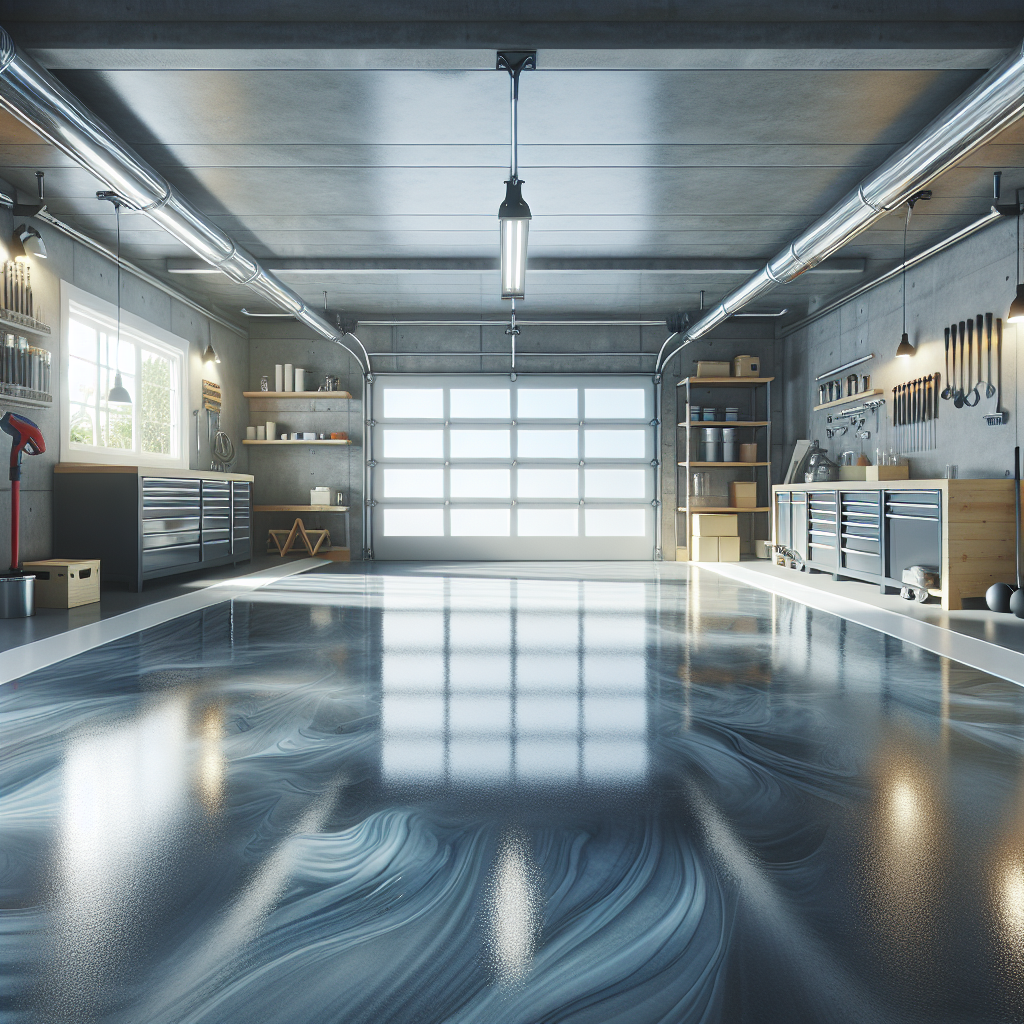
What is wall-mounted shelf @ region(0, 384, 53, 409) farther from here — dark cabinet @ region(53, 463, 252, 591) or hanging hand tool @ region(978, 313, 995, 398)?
hanging hand tool @ region(978, 313, 995, 398)

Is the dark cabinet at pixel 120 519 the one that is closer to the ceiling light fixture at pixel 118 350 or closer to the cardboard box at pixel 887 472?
the ceiling light fixture at pixel 118 350

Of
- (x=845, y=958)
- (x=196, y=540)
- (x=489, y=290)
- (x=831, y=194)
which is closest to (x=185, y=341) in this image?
(x=196, y=540)

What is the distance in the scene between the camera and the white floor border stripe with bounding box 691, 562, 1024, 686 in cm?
381

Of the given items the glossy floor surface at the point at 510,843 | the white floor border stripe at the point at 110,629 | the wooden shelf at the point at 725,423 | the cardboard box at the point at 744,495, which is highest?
the wooden shelf at the point at 725,423

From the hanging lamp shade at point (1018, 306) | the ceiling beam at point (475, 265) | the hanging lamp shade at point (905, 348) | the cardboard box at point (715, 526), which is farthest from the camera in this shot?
the cardboard box at point (715, 526)

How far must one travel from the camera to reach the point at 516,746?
101 inches

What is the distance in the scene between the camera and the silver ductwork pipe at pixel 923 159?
11.6 feet

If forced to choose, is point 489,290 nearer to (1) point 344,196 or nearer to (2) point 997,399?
(1) point 344,196

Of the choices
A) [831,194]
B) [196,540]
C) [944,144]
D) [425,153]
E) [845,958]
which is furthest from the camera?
[196,540]

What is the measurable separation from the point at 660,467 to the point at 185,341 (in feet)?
20.3

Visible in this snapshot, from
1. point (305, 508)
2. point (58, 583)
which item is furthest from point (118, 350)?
point (305, 508)

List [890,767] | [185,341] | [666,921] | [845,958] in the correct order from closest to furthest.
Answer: [845,958] < [666,921] < [890,767] < [185,341]

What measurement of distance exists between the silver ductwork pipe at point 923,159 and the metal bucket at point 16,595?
5995 mm

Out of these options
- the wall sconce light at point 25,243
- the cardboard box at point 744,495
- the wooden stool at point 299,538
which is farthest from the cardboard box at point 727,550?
the wall sconce light at point 25,243
